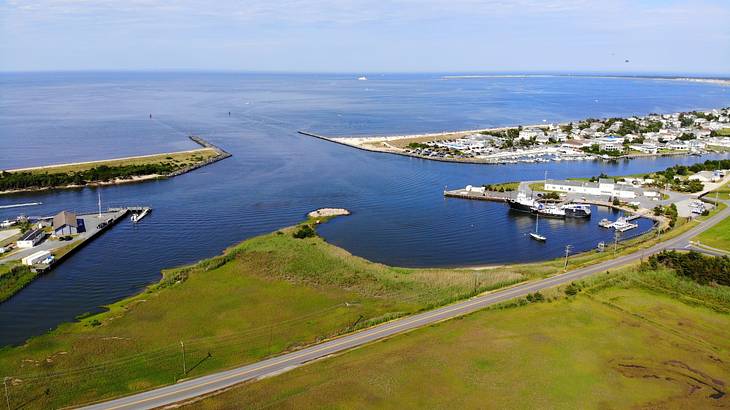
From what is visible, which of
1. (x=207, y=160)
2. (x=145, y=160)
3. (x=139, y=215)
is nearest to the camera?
(x=139, y=215)

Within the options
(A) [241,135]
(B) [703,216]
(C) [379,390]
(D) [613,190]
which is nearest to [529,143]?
(D) [613,190]

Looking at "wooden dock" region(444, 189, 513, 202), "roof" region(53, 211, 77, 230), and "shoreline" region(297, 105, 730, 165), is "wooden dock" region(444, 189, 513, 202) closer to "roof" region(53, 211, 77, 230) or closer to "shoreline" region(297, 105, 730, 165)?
"shoreline" region(297, 105, 730, 165)

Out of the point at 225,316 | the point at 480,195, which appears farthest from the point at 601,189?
the point at 225,316

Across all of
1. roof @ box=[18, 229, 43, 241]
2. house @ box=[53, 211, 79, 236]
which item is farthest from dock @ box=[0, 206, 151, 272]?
roof @ box=[18, 229, 43, 241]

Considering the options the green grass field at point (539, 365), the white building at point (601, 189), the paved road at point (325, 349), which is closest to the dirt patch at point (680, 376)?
the green grass field at point (539, 365)

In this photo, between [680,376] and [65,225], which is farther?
[65,225]

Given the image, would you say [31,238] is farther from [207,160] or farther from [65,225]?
[207,160]

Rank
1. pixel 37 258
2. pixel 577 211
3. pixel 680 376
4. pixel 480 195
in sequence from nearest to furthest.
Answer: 1. pixel 680 376
2. pixel 37 258
3. pixel 577 211
4. pixel 480 195
